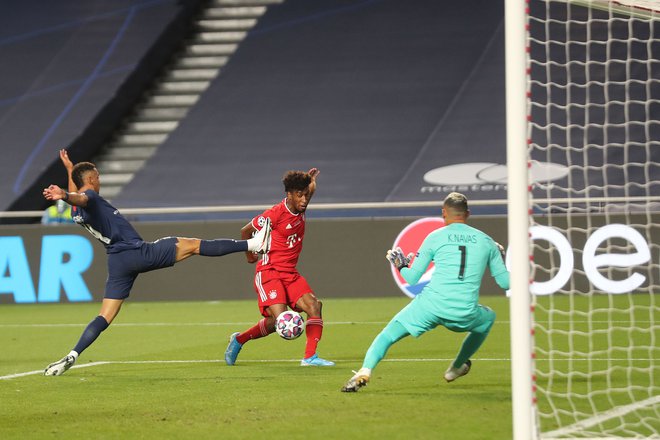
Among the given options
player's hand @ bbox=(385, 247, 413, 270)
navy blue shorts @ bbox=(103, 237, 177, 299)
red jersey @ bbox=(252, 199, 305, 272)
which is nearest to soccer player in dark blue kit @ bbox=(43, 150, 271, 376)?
navy blue shorts @ bbox=(103, 237, 177, 299)

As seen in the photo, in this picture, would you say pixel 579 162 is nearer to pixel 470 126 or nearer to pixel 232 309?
pixel 470 126

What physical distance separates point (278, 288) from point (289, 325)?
535mm

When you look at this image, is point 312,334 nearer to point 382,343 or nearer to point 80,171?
point 382,343

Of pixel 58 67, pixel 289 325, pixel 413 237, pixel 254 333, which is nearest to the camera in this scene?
pixel 289 325

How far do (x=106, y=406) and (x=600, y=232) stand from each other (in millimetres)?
9051

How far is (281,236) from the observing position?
9.44 m

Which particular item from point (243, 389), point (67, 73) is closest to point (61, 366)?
point (243, 389)

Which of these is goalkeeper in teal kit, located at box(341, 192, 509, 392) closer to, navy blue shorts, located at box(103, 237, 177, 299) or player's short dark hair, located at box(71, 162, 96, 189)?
navy blue shorts, located at box(103, 237, 177, 299)

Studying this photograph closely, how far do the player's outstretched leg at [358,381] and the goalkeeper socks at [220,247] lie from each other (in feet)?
7.65

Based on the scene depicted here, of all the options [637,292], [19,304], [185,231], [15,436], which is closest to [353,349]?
[15,436]

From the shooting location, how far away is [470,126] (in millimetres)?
20906

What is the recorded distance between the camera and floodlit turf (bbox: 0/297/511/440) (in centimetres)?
608

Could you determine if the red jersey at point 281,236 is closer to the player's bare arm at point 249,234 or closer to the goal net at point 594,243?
the player's bare arm at point 249,234

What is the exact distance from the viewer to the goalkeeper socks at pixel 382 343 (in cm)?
720
